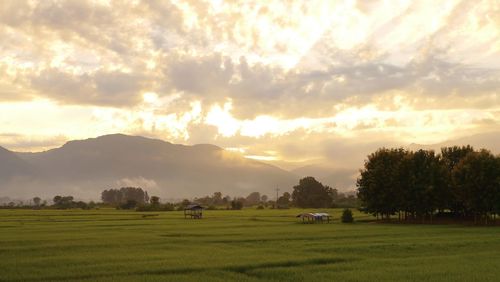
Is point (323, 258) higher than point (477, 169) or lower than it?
lower

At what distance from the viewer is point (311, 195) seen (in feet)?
618

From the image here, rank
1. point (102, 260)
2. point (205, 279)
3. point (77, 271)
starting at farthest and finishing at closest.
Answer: point (102, 260)
point (77, 271)
point (205, 279)

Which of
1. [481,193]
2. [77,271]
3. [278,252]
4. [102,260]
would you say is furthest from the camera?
[481,193]

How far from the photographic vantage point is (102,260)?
1337 inches

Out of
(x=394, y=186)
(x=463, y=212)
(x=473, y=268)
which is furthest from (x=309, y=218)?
(x=473, y=268)

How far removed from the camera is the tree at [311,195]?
185 metres

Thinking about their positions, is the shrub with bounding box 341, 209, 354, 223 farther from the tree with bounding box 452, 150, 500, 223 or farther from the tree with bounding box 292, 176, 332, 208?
the tree with bounding box 292, 176, 332, 208

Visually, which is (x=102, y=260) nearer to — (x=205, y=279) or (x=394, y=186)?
(x=205, y=279)

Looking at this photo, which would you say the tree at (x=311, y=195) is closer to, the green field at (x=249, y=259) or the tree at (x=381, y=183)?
the tree at (x=381, y=183)

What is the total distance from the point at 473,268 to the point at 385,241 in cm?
1687

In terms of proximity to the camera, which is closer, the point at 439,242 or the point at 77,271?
the point at 77,271

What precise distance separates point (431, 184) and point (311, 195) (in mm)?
104882

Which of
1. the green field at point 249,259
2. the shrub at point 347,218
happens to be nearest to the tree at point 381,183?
the shrub at point 347,218

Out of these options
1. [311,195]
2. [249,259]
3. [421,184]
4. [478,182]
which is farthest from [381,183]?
[311,195]
